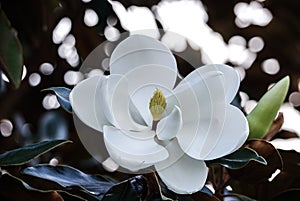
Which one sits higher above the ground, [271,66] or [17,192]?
[17,192]

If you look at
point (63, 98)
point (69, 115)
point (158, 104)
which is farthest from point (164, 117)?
point (69, 115)

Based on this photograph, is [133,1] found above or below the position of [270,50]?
above

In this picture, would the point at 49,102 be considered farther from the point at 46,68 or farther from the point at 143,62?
the point at 143,62

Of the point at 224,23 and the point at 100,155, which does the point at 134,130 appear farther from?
the point at 224,23

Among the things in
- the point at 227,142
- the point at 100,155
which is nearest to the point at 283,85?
the point at 227,142

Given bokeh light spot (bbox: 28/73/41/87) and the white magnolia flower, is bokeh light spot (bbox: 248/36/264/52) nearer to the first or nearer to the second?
bokeh light spot (bbox: 28/73/41/87)

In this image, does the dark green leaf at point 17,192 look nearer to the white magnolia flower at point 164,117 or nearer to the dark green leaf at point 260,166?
the white magnolia flower at point 164,117
